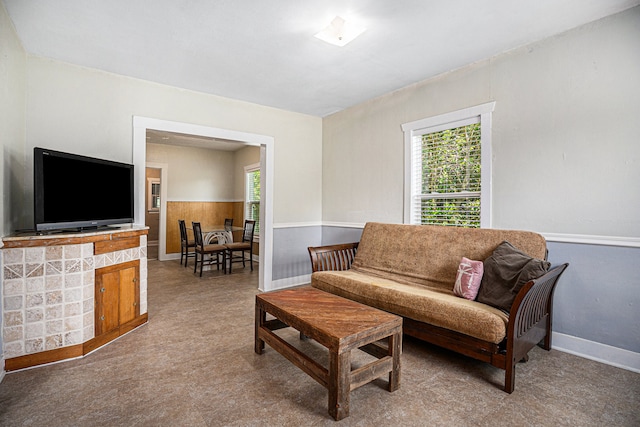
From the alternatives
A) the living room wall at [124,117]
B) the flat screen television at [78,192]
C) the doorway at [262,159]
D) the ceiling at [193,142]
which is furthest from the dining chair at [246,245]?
the flat screen television at [78,192]

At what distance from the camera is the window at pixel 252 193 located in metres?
6.83

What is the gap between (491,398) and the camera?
75.7 inches

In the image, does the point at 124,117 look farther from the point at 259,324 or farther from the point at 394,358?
the point at 394,358

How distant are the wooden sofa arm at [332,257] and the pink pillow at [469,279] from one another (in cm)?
140

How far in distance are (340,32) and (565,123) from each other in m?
1.94

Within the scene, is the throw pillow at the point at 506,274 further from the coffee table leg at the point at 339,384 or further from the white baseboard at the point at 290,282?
the white baseboard at the point at 290,282

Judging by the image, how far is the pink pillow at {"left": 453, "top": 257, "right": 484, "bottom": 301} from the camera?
2.49 meters

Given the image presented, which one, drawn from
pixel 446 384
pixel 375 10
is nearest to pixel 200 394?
pixel 446 384

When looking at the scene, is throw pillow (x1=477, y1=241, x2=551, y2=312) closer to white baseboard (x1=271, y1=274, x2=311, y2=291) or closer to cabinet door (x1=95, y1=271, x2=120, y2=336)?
white baseboard (x1=271, y1=274, x2=311, y2=291)

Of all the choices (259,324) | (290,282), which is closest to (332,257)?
(290,282)

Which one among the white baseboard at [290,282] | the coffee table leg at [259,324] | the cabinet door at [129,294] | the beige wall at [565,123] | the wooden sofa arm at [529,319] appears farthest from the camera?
the white baseboard at [290,282]

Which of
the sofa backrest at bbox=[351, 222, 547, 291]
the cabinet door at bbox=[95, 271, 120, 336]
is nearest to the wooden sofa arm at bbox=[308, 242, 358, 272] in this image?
the sofa backrest at bbox=[351, 222, 547, 291]

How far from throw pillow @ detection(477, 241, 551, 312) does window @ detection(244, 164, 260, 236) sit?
16.5 ft

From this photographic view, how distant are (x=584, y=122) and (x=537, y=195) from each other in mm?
635
